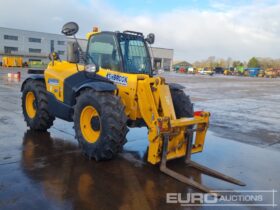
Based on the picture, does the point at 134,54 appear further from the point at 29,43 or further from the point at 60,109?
the point at 29,43

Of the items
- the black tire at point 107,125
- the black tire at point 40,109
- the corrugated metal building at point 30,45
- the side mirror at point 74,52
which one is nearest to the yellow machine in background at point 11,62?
the corrugated metal building at point 30,45

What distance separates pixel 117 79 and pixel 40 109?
237 centimetres

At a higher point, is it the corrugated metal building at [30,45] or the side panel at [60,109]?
the corrugated metal building at [30,45]

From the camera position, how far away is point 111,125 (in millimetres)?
5324

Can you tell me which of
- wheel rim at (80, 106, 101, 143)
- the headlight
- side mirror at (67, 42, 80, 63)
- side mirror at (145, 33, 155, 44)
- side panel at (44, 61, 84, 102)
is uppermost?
side mirror at (145, 33, 155, 44)

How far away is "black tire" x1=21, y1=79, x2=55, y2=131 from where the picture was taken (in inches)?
291

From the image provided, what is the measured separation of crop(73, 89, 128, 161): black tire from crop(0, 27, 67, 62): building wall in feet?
251

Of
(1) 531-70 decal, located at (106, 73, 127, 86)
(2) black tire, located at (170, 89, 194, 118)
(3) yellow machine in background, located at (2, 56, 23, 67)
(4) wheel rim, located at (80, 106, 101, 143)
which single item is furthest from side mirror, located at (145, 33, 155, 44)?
(3) yellow machine in background, located at (2, 56, 23, 67)

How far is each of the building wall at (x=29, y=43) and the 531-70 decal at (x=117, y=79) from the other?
76049 mm

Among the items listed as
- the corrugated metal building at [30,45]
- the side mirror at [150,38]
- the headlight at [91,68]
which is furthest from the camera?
the corrugated metal building at [30,45]

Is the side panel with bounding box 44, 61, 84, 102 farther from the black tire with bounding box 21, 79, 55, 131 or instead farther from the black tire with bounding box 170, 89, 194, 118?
the black tire with bounding box 170, 89, 194, 118

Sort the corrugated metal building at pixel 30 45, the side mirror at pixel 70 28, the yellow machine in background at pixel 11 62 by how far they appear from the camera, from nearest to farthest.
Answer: the side mirror at pixel 70 28, the yellow machine in background at pixel 11 62, the corrugated metal building at pixel 30 45

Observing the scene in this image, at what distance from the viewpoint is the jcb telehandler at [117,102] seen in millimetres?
5348

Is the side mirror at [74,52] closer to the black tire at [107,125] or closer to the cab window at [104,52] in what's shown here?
the cab window at [104,52]
